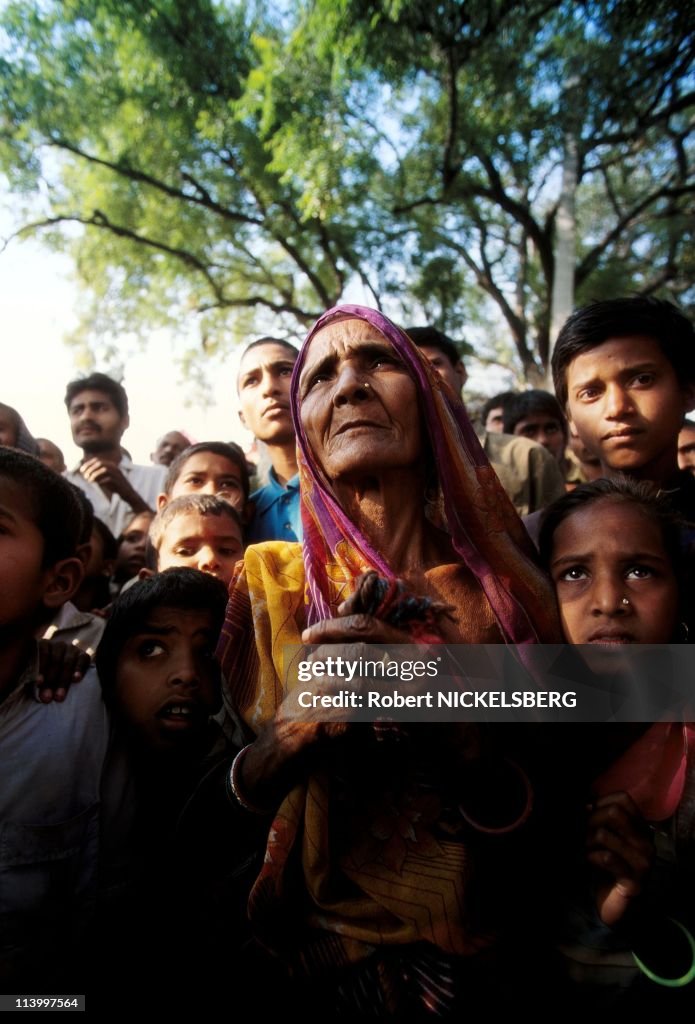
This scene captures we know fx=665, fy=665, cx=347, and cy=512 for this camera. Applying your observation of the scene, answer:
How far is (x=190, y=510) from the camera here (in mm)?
2555

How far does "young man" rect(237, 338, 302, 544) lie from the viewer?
3166 mm

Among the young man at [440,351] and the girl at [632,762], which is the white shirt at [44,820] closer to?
the girl at [632,762]

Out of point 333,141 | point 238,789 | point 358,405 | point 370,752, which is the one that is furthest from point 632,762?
point 333,141

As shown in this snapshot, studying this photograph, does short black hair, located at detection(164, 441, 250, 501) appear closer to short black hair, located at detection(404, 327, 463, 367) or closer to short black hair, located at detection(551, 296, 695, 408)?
short black hair, located at detection(404, 327, 463, 367)

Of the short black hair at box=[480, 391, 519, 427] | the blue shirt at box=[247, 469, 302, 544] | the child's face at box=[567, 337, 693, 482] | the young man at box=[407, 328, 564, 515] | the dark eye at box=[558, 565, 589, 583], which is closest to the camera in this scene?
the dark eye at box=[558, 565, 589, 583]

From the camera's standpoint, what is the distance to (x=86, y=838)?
1.66 meters

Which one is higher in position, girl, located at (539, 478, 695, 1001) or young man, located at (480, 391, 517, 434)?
young man, located at (480, 391, 517, 434)

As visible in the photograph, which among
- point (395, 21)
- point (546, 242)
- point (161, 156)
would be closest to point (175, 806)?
point (395, 21)

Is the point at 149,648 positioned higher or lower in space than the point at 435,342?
lower

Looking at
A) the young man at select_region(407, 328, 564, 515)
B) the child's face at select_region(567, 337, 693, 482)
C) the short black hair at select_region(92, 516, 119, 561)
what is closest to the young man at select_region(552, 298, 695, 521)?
the child's face at select_region(567, 337, 693, 482)

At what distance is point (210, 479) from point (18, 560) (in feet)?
4.63

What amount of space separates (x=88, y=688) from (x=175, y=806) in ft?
1.40

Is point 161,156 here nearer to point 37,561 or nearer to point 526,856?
point 37,561

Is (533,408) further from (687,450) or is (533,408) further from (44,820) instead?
(44,820)
